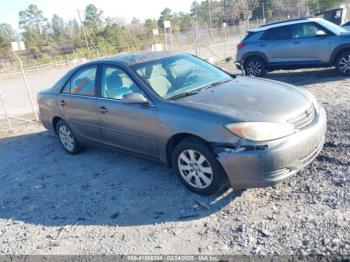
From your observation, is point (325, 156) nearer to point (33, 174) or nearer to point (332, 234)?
point (332, 234)

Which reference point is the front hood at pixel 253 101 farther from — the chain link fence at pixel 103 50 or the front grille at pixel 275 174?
the chain link fence at pixel 103 50

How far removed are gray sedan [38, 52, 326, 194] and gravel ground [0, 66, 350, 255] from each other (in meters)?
0.30

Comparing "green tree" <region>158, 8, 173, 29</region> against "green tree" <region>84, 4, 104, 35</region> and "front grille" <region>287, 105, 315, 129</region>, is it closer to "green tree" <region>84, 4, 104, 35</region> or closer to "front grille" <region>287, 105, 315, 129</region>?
"green tree" <region>84, 4, 104, 35</region>

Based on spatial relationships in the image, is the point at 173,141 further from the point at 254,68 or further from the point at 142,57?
the point at 254,68

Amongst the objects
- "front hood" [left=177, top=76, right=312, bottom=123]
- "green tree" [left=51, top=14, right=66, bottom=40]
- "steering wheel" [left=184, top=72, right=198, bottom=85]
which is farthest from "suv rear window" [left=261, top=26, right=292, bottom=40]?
"green tree" [left=51, top=14, right=66, bottom=40]

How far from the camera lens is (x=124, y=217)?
11.9 ft

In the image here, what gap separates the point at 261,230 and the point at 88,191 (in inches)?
91.3

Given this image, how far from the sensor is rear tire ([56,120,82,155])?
221 inches

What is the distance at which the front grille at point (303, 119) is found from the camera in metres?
3.40

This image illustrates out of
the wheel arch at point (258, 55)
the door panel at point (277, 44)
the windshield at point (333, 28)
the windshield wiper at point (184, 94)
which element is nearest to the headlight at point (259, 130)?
the windshield wiper at point (184, 94)

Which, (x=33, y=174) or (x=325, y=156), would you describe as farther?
(x=33, y=174)

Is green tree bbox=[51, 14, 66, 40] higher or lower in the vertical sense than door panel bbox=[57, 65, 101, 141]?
higher

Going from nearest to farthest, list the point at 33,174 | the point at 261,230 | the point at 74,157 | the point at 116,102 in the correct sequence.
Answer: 1. the point at 261,230
2. the point at 116,102
3. the point at 33,174
4. the point at 74,157

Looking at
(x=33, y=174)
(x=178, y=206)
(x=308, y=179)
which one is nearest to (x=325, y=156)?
(x=308, y=179)
